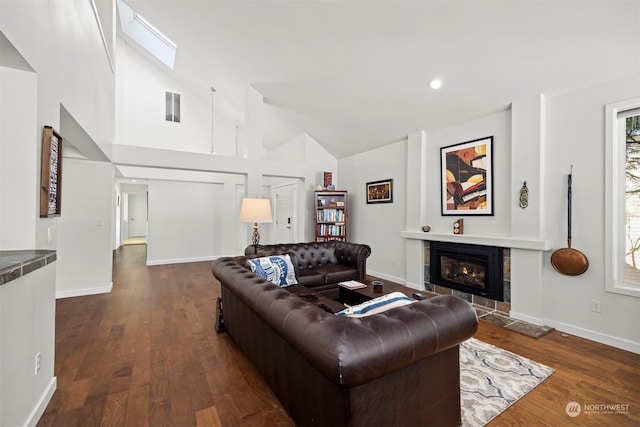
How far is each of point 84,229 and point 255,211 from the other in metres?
2.73

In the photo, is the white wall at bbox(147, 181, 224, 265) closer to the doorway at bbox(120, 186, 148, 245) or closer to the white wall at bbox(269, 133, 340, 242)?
Result: the white wall at bbox(269, 133, 340, 242)

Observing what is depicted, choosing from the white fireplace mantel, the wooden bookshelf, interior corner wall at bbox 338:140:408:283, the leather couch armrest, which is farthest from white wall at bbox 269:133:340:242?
the white fireplace mantel

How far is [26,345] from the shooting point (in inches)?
62.9

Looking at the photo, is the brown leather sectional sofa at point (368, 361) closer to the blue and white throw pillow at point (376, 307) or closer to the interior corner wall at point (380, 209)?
the blue and white throw pillow at point (376, 307)

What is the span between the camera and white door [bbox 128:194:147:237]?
509 inches

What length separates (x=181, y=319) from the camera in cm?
339

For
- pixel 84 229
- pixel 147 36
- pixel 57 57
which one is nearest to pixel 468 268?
pixel 57 57

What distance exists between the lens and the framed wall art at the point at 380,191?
5305 mm

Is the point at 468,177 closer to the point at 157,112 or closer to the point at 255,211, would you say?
the point at 255,211

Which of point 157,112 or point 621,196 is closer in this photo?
point 621,196

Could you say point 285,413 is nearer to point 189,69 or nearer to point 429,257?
point 429,257

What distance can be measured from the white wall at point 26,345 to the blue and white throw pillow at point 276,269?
1.56m

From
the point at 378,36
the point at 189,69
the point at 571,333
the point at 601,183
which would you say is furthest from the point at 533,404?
the point at 189,69

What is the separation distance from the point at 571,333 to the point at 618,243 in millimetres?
1035
